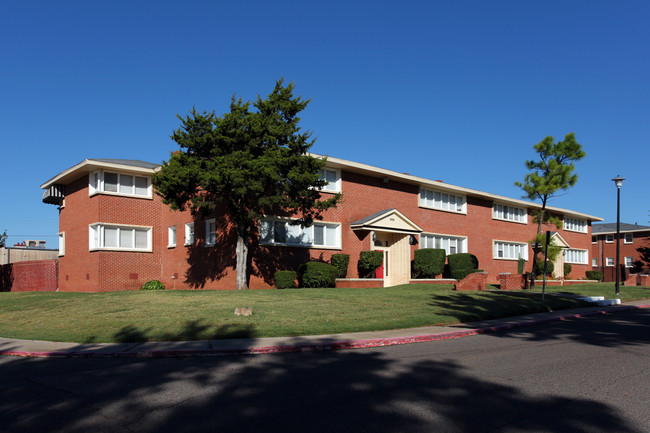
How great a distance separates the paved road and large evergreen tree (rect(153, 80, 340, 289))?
1039 centimetres

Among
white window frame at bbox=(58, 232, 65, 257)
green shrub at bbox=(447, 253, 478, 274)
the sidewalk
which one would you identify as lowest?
the sidewalk

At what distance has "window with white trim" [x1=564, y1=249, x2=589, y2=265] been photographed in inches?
1740

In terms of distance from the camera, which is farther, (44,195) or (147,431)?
(44,195)

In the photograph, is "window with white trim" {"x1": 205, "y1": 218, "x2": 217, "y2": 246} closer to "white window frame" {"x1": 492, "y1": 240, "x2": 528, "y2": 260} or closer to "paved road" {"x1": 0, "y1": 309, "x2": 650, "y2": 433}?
"paved road" {"x1": 0, "y1": 309, "x2": 650, "y2": 433}

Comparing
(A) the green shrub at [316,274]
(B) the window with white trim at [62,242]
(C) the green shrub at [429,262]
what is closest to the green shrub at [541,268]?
(C) the green shrub at [429,262]

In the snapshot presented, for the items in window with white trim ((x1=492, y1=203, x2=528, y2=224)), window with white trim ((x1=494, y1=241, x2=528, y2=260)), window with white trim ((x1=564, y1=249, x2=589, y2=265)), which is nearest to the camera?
window with white trim ((x1=494, y1=241, x2=528, y2=260))

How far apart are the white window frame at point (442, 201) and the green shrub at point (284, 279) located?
1127 cm

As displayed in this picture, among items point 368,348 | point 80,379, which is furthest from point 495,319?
point 80,379

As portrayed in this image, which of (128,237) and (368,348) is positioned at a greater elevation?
(128,237)

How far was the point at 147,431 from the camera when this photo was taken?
207 inches

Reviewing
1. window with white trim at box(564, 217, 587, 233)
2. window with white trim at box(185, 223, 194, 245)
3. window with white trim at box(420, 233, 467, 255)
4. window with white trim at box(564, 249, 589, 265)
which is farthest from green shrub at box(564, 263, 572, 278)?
window with white trim at box(185, 223, 194, 245)

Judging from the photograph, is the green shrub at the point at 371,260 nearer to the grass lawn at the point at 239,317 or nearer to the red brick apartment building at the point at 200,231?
the red brick apartment building at the point at 200,231

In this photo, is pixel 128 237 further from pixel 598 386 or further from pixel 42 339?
pixel 598 386

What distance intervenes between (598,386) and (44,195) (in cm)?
3205
